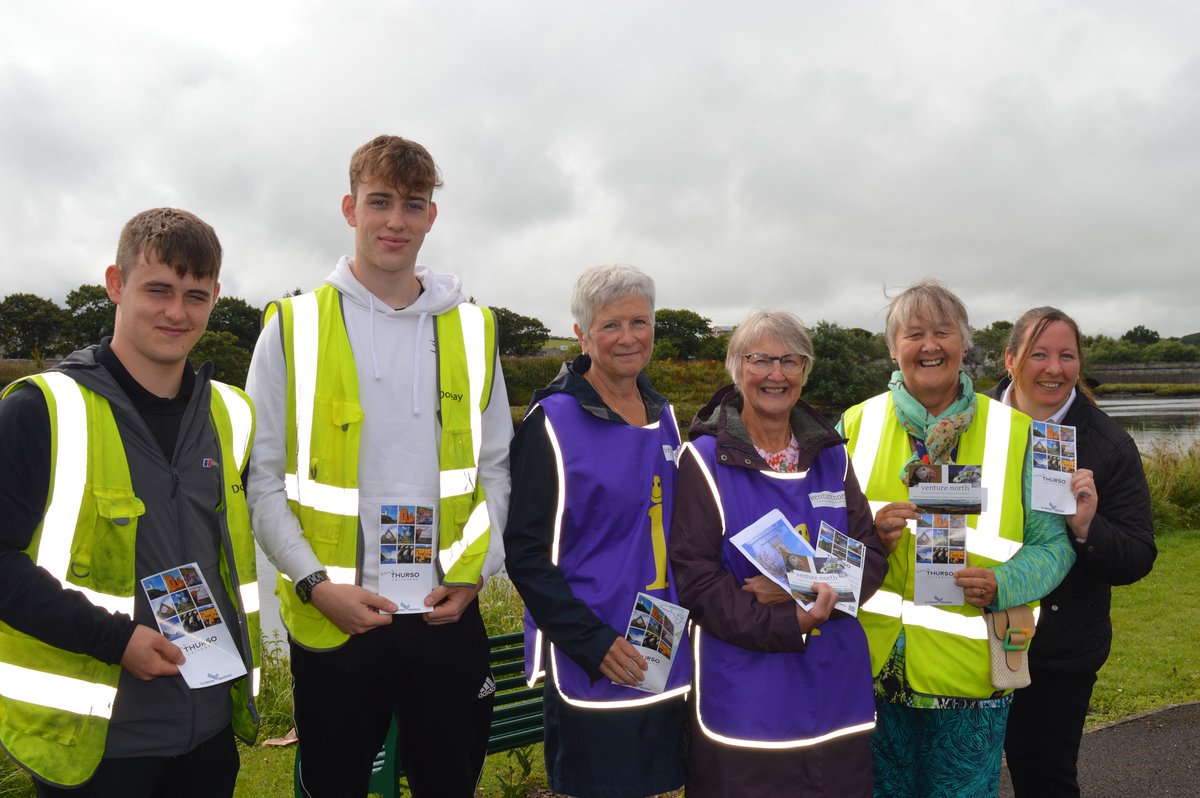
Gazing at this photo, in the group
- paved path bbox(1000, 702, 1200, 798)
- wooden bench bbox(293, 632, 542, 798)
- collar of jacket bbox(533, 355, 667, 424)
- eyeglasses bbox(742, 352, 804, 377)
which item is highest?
eyeglasses bbox(742, 352, 804, 377)

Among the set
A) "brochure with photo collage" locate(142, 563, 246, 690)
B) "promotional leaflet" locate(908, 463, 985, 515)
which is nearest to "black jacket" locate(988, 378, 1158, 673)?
"promotional leaflet" locate(908, 463, 985, 515)

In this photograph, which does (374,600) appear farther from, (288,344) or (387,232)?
(387,232)

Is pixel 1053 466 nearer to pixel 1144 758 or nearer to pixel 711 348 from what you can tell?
pixel 1144 758

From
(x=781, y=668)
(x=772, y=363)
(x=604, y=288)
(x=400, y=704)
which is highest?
(x=604, y=288)

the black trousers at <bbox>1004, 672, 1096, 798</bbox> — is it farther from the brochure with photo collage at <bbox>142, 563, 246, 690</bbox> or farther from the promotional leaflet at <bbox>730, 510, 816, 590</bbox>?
the brochure with photo collage at <bbox>142, 563, 246, 690</bbox>

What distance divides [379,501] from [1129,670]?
6128mm

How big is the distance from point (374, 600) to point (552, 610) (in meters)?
0.57

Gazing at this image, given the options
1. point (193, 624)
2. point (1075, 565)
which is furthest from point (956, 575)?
point (193, 624)

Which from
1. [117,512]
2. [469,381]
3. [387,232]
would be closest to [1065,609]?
[469,381]

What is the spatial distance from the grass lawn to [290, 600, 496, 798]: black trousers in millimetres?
1578

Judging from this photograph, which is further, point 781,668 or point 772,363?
point 772,363

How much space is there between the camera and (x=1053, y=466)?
3.14 metres

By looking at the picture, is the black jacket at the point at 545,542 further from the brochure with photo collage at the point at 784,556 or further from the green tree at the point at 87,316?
the green tree at the point at 87,316

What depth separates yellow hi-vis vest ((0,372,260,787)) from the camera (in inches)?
90.0
